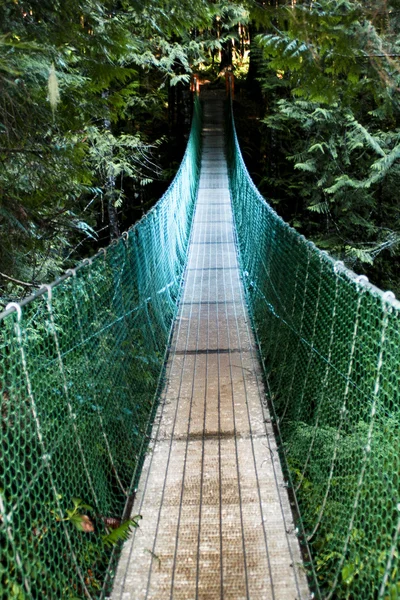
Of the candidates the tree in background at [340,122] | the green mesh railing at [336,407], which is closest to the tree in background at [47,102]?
the tree in background at [340,122]

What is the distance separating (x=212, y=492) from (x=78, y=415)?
0.64m

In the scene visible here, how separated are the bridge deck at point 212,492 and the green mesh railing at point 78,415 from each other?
12 centimetres

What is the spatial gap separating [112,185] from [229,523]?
15.9 ft

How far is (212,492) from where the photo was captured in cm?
220

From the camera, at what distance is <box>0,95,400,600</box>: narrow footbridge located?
1.63 m

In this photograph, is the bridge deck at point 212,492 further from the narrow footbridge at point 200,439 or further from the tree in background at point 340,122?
the tree in background at point 340,122

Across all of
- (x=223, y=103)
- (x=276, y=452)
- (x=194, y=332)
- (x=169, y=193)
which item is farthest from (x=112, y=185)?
(x=223, y=103)

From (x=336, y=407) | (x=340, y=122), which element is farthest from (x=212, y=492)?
(x=340, y=122)

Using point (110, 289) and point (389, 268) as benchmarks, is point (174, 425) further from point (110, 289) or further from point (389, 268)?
point (389, 268)

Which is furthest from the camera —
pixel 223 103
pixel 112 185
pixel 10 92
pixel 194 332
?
pixel 223 103

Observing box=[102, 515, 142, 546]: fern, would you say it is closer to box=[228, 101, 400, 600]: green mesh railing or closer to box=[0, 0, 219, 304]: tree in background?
box=[228, 101, 400, 600]: green mesh railing

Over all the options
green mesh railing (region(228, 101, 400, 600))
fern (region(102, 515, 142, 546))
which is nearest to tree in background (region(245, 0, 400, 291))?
green mesh railing (region(228, 101, 400, 600))

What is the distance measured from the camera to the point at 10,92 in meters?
2.17

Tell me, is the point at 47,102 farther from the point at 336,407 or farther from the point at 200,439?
the point at 336,407
